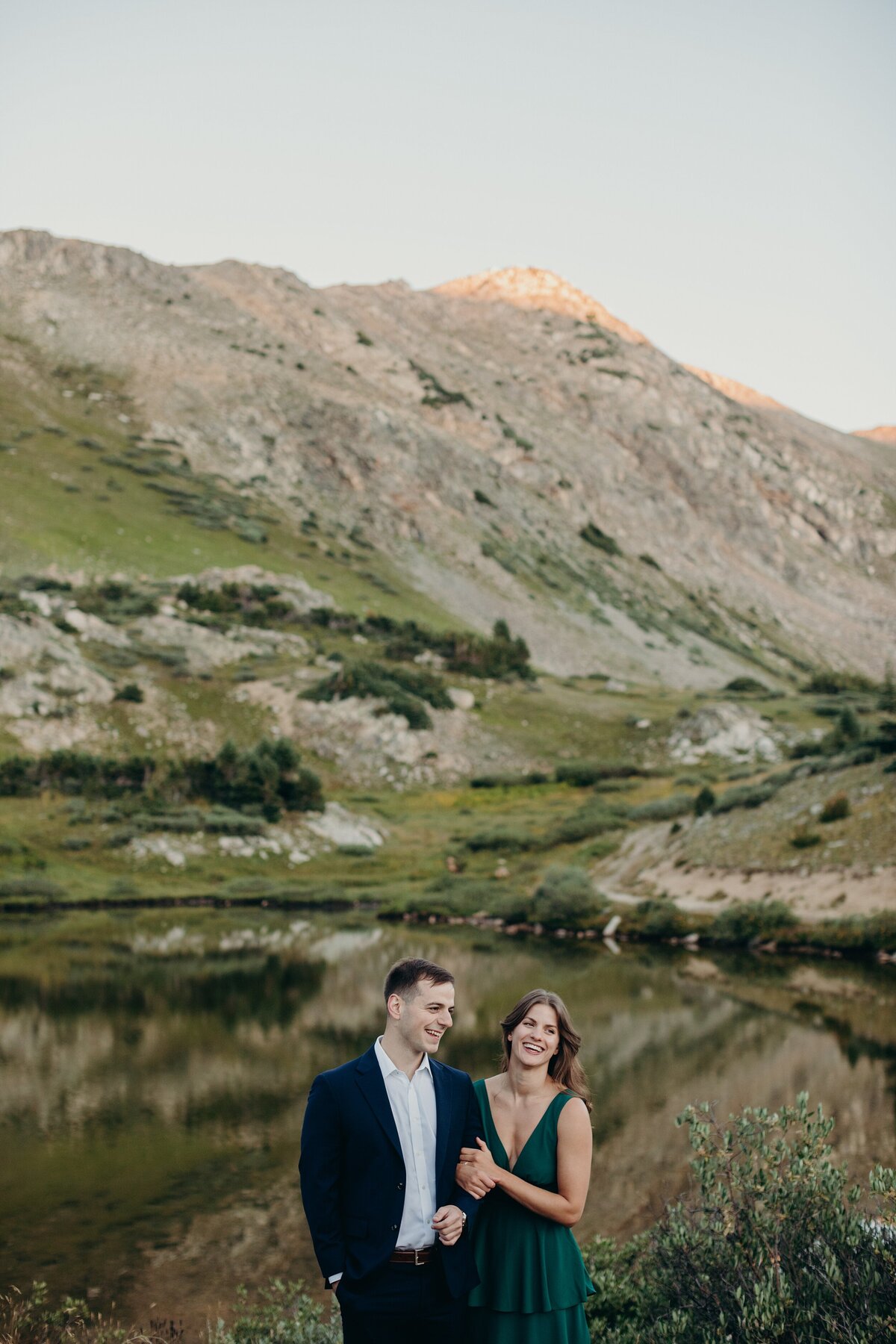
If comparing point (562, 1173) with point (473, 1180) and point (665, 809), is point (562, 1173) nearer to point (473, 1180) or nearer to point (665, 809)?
point (473, 1180)

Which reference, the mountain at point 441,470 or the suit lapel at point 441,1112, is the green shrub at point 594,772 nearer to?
the mountain at point 441,470

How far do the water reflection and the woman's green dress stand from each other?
20.1 ft

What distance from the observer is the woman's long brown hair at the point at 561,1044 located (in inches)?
227

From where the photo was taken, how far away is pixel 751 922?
3619 cm

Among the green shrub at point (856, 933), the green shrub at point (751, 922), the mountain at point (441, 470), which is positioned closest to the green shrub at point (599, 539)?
the mountain at point (441, 470)

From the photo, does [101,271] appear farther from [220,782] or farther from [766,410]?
[766,410]

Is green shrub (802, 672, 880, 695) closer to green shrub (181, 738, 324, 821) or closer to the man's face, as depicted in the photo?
green shrub (181, 738, 324, 821)

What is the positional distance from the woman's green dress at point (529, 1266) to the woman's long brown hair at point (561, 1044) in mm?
114

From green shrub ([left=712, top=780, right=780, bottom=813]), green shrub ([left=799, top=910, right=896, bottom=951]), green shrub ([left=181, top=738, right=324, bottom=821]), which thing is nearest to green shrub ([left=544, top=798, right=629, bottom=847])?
green shrub ([left=712, top=780, right=780, bottom=813])

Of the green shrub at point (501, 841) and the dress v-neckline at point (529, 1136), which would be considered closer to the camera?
the dress v-neckline at point (529, 1136)

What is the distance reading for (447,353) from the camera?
161875 millimetres

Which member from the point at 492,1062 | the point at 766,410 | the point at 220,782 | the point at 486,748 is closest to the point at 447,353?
the point at 766,410

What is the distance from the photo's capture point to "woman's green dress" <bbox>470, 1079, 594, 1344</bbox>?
5496 millimetres

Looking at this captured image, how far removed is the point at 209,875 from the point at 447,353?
127016 millimetres
